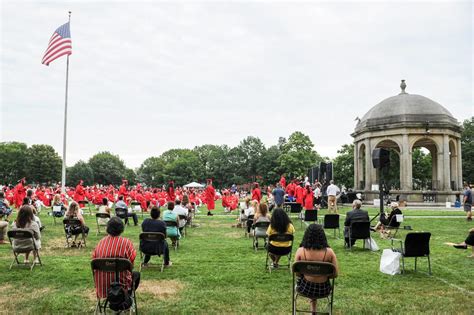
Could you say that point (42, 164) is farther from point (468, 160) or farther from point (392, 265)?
point (392, 265)

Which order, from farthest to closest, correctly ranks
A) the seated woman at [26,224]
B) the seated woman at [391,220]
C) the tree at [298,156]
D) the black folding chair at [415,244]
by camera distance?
the tree at [298,156]
the seated woman at [391,220]
the seated woman at [26,224]
the black folding chair at [415,244]

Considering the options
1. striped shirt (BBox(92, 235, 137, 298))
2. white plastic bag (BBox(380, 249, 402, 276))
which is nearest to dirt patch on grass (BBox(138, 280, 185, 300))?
striped shirt (BBox(92, 235, 137, 298))

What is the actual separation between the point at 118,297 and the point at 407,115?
102 ft

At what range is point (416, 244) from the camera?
8.13 meters

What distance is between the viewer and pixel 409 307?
602 centimetres

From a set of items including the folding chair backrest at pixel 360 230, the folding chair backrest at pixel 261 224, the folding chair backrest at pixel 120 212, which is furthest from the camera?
the folding chair backrest at pixel 120 212

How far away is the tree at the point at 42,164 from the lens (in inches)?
3324

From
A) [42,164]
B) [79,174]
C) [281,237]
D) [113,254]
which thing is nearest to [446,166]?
[281,237]

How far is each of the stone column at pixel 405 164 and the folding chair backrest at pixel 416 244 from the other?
988 inches

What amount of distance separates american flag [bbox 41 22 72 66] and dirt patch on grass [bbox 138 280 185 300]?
21269mm

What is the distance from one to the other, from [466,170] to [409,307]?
64949 mm

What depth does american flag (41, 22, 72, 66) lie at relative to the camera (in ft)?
82.0

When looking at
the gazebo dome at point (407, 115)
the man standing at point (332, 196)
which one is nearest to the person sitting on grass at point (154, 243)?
the man standing at point (332, 196)

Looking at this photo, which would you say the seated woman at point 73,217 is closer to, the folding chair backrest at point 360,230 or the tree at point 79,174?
the folding chair backrest at point 360,230
